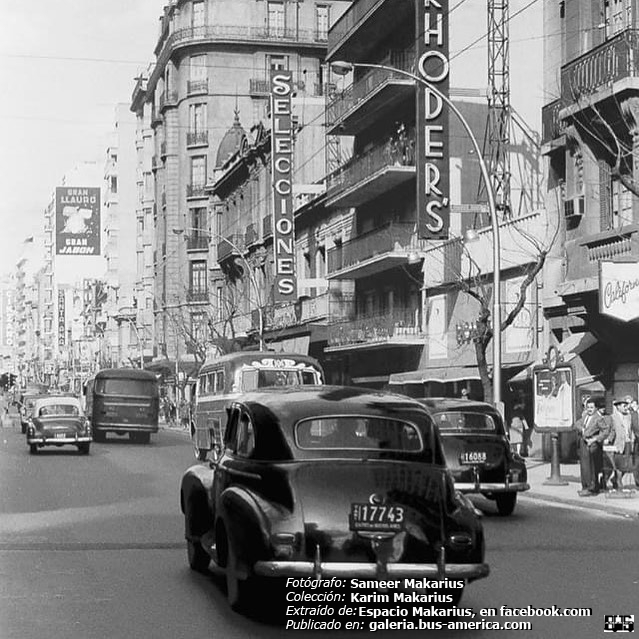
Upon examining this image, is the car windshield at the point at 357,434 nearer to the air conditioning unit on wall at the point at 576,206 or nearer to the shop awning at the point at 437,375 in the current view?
the air conditioning unit on wall at the point at 576,206

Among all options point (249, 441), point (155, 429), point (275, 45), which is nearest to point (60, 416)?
point (155, 429)

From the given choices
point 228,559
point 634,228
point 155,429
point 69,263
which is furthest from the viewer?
point 69,263

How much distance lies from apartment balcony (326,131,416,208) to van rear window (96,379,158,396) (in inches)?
382

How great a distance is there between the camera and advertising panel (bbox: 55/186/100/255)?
102438 millimetres

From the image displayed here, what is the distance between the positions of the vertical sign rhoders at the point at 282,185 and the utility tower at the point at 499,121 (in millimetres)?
17930

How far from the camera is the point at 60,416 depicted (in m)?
39.8

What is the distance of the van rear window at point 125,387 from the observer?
50625 mm

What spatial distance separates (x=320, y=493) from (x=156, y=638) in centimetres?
165

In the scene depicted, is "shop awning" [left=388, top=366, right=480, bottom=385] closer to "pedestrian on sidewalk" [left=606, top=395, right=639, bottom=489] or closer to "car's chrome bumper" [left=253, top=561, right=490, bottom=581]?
"pedestrian on sidewalk" [left=606, top=395, right=639, bottom=489]

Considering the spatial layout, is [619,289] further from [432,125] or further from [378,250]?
[378,250]

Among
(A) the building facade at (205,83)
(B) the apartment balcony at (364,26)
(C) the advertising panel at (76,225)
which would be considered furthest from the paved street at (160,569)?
(C) the advertising panel at (76,225)

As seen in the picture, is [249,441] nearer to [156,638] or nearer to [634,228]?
[156,638]

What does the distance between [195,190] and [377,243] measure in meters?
50.4

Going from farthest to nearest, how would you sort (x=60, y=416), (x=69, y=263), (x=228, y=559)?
(x=69, y=263)
(x=60, y=416)
(x=228, y=559)
